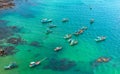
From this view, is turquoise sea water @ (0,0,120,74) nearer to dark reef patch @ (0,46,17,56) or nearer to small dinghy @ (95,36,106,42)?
small dinghy @ (95,36,106,42)

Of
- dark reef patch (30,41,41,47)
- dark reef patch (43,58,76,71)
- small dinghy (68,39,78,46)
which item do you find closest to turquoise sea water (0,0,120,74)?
dark reef patch (43,58,76,71)

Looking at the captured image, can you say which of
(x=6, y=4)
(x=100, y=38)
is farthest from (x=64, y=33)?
(x=6, y=4)

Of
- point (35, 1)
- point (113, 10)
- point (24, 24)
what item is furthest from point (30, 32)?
point (113, 10)

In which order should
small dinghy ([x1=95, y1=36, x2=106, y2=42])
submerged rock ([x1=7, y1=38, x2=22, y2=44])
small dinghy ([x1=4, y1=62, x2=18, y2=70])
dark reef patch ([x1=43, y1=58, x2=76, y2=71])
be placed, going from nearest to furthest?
small dinghy ([x1=4, y1=62, x2=18, y2=70]) → dark reef patch ([x1=43, y1=58, x2=76, y2=71]) → submerged rock ([x1=7, y1=38, x2=22, y2=44]) → small dinghy ([x1=95, y1=36, x2=106, y2=42])

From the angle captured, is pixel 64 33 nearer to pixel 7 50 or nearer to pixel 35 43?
pixel 35 43

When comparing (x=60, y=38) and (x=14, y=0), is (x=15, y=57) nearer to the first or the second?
(x=60, y=38)

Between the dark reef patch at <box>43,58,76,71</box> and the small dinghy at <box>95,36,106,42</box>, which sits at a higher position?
the small dinghy at <box>95,36,106,42</box>

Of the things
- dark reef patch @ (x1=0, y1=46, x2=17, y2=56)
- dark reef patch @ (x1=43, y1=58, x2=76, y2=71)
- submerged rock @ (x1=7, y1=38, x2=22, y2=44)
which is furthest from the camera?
submerged rock @ (x1=7, y1=38, x2=22, y2=44)
